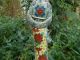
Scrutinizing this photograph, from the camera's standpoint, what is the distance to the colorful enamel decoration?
5.04 meters

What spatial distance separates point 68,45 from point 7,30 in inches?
58.7

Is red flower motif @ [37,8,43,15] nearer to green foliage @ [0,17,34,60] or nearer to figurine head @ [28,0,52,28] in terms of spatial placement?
figurine head @ [28,0,52,28]

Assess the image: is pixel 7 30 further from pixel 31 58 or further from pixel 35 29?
pixel 35 29

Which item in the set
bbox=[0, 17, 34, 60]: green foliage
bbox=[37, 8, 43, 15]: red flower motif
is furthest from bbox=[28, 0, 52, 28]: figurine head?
bbox=[0, 17, 34, 60]: green foliage

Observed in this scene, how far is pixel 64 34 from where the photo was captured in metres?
7.11

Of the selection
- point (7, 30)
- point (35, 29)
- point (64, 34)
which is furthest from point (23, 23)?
point (35, 29)

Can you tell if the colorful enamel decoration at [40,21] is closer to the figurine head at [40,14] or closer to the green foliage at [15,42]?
the figurine head at [40,14]

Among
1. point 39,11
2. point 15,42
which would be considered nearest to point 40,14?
point 39,11

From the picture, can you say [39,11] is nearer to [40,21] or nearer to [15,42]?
[40,21]

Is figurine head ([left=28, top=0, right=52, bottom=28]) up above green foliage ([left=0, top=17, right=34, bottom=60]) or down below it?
above

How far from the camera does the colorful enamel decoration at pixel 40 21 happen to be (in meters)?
5.04

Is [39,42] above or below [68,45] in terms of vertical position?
above

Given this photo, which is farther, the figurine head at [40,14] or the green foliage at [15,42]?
the green foliage at [15,42]

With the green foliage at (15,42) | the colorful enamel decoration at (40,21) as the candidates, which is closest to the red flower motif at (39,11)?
the colorful enamel decoration at (40,21)
